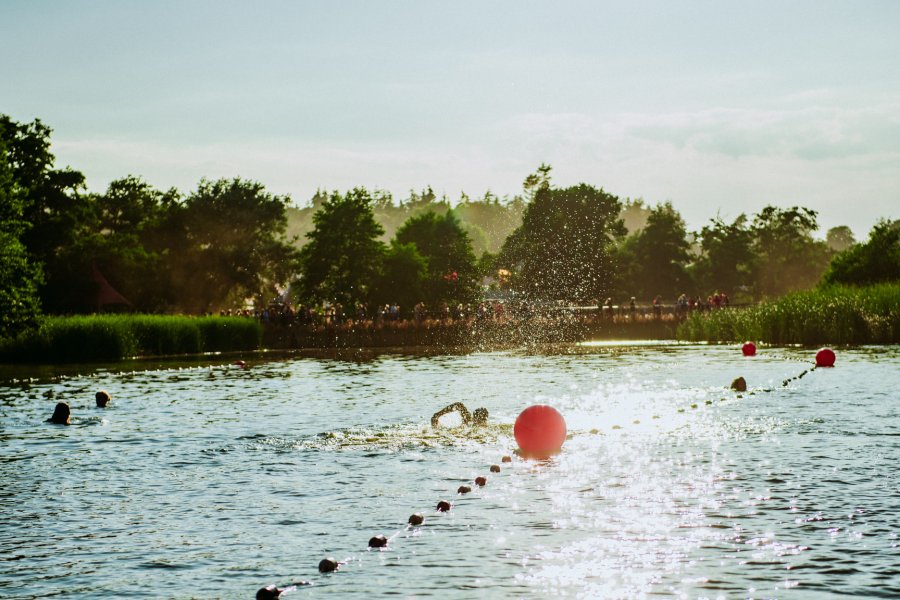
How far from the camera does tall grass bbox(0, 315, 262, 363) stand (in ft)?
186

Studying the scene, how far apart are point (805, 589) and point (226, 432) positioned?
59.3 ft

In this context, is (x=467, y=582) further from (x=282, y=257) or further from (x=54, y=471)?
(x=282, y=257)

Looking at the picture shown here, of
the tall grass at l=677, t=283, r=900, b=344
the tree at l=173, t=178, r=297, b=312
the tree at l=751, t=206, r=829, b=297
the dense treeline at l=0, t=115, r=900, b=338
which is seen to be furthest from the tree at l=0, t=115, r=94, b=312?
the tree at l=751, t=206, r=829, b=297

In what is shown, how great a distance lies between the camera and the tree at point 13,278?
171 feet

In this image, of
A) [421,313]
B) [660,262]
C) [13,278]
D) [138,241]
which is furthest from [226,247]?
[13,278]

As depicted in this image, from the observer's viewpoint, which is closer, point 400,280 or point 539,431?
point 539,431

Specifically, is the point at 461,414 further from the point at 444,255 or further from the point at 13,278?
the point at 444,255

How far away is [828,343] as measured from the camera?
208 feet

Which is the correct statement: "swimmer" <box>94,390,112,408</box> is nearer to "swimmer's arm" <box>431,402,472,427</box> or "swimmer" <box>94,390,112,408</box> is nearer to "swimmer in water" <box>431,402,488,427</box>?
"swimmer in water" <box>431,402,488,427</box>

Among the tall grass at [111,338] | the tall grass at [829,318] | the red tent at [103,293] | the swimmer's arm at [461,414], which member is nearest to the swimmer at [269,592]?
the swimmer's arm at [461,414]

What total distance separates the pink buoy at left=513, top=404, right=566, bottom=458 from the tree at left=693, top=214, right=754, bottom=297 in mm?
111829

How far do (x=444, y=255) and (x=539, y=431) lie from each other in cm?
8306

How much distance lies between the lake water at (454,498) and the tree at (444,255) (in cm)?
6471

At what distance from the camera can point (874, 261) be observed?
242 feet
